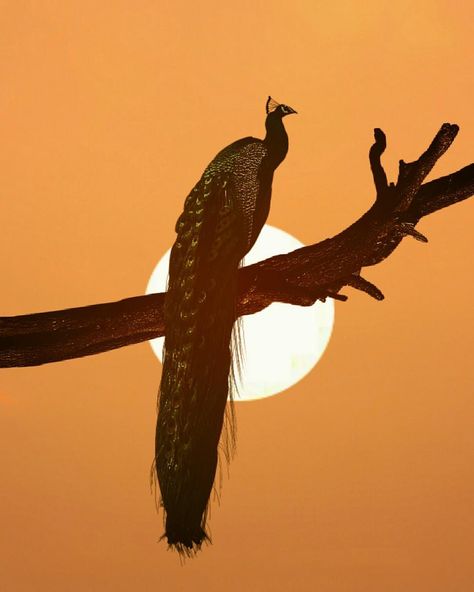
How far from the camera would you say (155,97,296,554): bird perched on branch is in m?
2.13

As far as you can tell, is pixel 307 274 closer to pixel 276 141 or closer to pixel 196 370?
pixel 196 370

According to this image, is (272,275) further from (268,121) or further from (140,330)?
(268,121)

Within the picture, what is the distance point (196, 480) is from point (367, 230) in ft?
2.53

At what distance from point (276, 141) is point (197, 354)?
885mm

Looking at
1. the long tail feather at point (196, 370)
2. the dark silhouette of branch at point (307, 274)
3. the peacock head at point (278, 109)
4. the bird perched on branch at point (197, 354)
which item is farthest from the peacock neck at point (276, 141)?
the dark silhouette of branch at point (307, 274)

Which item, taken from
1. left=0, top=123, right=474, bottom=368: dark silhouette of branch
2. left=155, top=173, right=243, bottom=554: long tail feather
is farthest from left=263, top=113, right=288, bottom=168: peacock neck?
left=0, top=123, right=474, bottom=368: dark silhouette of branch

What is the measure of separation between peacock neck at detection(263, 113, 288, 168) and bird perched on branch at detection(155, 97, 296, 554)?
0.31 m

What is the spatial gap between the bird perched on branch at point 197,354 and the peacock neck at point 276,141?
31 cm

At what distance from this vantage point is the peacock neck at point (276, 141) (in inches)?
108

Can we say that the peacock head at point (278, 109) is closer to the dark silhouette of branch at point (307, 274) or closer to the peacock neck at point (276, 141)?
the peacock neck at point (276, 141)

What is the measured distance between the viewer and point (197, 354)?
2275mm

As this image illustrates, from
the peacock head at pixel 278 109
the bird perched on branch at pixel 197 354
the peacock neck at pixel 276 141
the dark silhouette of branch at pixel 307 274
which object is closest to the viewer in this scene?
the dark silhouette of branch at pixel 307 274

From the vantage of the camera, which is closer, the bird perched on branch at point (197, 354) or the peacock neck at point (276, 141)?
the bird perched on branch at point (197, 354)

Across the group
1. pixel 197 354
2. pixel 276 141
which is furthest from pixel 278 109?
pixel 197 354
